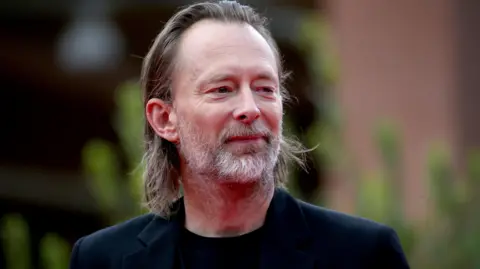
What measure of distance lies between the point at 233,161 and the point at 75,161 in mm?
8053

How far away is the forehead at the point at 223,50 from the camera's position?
328cm

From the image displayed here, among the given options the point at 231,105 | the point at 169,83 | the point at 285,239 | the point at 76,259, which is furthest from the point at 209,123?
the point at 76,259

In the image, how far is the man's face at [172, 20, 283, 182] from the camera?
3.21 metres

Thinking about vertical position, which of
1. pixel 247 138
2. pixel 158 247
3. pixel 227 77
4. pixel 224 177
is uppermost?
pixel 227 77

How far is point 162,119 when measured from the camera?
3.54m

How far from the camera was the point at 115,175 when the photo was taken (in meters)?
6.33

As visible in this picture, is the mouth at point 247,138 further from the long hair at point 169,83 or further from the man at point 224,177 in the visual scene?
the long hair at point 169,83

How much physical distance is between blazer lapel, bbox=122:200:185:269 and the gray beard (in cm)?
23

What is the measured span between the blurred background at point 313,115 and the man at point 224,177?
45.3 inches

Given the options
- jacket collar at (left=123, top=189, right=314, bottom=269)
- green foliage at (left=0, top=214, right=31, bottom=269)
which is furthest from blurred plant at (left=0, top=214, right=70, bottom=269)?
jacket collar at (left=123, top=189, right=314, bottom=269)

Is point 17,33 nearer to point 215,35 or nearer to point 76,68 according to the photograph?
point 76,68

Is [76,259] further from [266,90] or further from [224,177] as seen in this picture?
[266,90]

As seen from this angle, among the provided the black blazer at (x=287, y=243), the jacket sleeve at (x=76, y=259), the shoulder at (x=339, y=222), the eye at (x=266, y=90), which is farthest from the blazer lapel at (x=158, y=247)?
the eye at (x=266, y=90)

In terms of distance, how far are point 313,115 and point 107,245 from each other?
6.56 metres
